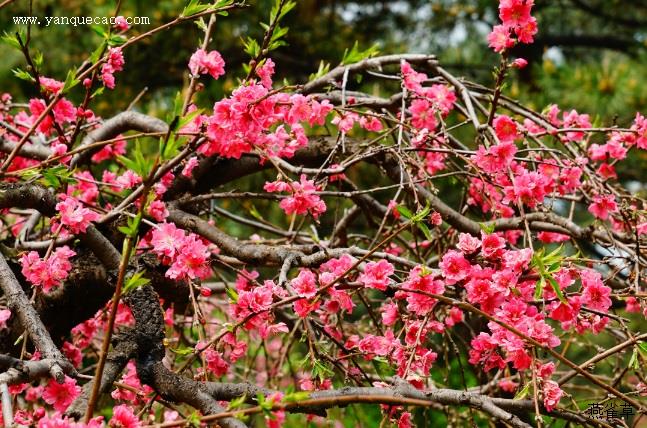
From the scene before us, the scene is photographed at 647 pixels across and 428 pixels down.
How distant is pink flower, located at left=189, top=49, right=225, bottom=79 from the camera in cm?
155

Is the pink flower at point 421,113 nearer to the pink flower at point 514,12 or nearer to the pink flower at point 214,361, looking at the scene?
the pink flower at point 514,12

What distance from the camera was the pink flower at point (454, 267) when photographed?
4.99 feet

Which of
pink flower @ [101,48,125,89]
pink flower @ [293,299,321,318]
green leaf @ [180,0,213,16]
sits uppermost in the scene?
green leaf @ [180,0,213,16]

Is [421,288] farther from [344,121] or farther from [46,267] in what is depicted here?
[46,267]

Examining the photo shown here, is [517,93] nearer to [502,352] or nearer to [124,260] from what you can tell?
[502,352]

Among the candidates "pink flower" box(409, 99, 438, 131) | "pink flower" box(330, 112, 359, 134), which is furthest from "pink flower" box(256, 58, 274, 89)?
"pink flower" box(409, 99, 438, 131)

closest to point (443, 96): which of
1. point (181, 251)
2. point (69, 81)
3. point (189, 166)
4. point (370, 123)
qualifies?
point (370, 123)

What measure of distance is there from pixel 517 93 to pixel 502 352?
3.39m

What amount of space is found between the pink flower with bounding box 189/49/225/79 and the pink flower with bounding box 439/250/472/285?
607 mm

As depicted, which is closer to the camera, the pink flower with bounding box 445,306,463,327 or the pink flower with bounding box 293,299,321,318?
the pink flower with bounding box 293,299,321,318

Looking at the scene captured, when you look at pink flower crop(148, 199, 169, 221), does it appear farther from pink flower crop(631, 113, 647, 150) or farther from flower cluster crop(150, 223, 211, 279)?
pink flower crop(631, 113, 647, 150)

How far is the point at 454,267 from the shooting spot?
5.03ft

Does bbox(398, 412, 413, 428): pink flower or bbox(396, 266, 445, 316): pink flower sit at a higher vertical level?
bbox(396, 266, 445, 316): pink flower

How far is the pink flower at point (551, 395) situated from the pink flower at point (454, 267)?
0.86 feet
